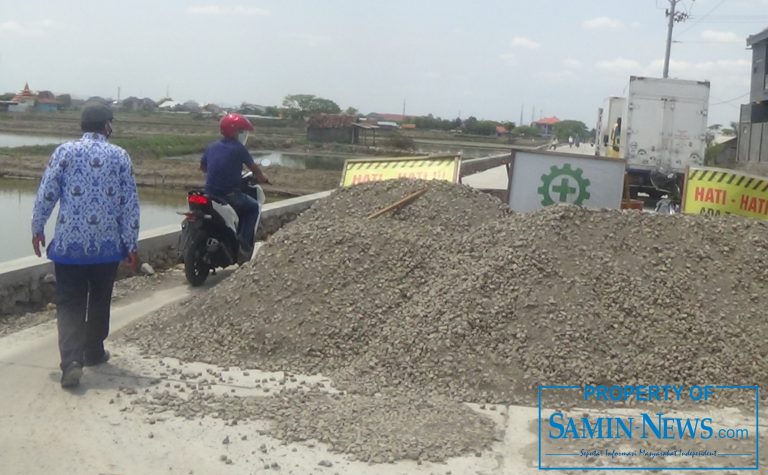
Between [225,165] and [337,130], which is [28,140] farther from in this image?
[225,165]

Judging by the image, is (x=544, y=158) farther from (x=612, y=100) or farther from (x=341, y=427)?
(x=612, y=100)

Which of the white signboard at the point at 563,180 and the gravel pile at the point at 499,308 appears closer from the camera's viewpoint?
the gravel pile at the point at 499,308

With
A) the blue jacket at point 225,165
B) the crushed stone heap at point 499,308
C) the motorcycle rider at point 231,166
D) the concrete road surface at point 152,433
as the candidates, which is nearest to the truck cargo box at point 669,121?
the crushed stone heap at point 499,308

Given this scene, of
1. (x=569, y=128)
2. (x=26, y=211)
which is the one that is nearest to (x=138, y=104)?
(x=569, y=128)

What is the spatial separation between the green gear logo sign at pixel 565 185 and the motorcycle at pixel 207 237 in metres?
3.99

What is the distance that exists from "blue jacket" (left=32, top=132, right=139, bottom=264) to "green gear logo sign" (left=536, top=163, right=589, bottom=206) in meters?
6.28

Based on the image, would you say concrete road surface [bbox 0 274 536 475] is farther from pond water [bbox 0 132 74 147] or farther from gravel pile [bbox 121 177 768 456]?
pond water [bbox 0 132 74 147]

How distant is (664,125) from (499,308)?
16924 millimetres

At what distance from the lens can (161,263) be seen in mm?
9156

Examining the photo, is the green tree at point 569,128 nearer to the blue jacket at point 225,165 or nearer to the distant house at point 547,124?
the distant house at point 547,124

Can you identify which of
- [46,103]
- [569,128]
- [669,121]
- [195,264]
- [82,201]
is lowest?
[195,264]

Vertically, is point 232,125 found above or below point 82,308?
above

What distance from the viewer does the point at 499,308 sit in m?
5.71

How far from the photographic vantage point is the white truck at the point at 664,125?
20922 millimetres
